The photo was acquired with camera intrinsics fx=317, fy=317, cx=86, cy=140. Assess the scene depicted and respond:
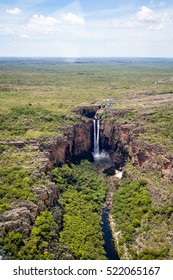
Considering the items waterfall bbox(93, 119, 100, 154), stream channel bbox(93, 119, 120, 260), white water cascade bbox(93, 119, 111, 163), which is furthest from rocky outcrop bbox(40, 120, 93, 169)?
stream channel bbox(93, 119, 120, 260)

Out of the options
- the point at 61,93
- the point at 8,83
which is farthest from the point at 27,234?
the point at 8,83

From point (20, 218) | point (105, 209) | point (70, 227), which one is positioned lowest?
point (105, 209)

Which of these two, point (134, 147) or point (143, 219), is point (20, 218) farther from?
point (134, 147)

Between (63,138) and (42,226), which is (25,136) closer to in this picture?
(63,138)

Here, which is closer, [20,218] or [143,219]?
[20,218]

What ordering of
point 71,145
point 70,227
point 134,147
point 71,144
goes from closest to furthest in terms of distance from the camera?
point 70,227
point 134,147
point 71,144
point 71,145

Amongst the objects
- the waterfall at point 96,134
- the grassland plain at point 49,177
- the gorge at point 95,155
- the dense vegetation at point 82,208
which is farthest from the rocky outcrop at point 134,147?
the dense vegetation at point 82,208

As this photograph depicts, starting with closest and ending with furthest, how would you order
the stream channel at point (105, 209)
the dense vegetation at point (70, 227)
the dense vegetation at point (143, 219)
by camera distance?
the dense vegetation at point (70, 227) → the dense vegetation at point (143, 219) → the stream channel at point (105, 209)

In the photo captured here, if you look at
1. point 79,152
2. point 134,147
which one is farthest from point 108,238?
point 79,152

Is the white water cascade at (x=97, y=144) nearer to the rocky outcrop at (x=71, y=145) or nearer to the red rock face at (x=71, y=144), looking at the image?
the rocky outcrop at (x=71, y=145)
